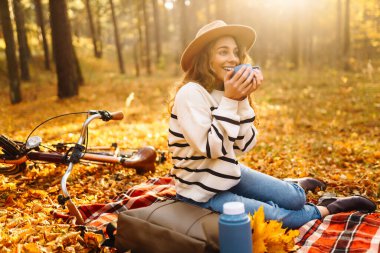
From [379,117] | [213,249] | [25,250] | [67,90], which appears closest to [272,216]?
[213,249]

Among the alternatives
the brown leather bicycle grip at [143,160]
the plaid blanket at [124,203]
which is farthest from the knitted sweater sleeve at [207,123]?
the brown leather bicycle grip at [143,160]

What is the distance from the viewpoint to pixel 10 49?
47.0 feet

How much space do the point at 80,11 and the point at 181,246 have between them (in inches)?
1114

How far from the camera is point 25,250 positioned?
10.6 feet

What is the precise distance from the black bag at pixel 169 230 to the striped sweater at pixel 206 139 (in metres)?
0.25

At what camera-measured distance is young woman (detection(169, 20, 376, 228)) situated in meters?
3.45

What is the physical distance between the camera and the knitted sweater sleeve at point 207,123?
3.41m

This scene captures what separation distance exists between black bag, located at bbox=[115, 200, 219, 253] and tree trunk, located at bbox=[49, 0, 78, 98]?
1190 centimetres

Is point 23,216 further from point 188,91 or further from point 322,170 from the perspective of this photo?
point 322,170

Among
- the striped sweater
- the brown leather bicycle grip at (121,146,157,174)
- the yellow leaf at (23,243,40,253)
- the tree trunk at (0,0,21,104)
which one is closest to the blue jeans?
the striped sweater

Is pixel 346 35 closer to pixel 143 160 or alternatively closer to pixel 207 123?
pixel 143 160

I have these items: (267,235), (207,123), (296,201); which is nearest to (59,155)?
(207,123)

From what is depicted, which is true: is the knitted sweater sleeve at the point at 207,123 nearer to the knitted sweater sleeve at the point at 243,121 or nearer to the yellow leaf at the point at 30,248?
the knitted sweater sleeve at the point at 243,121

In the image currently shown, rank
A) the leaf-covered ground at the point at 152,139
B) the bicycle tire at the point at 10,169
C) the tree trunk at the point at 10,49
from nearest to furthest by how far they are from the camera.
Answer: the leaf-covered ground at the point at 152,139, the bicycle tire at the point at 10,169, the tree trunk at the point at 10,49
